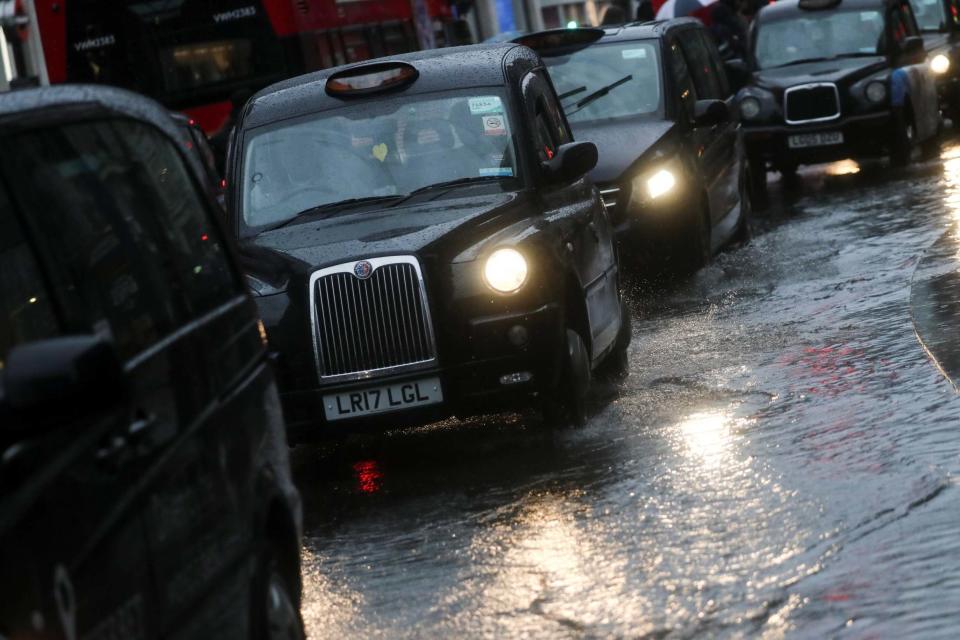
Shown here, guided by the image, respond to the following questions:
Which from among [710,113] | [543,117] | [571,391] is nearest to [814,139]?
[710,113]

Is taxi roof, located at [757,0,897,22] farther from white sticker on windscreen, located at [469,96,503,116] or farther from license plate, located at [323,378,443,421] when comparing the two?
license plate, located at [323,378,443,421]

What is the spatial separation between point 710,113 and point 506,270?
21.8 ft

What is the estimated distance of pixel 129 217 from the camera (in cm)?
463

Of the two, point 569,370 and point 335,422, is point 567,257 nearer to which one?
point 569,370

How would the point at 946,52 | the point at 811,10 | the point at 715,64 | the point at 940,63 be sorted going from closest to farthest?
the point at 715,64 → the point at 811,10 → the point at 940,63 → the point at 946,52

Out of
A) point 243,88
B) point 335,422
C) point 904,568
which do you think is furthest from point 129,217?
point 243,88

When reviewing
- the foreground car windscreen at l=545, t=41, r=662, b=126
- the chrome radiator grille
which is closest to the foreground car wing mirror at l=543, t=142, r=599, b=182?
the chrome radiator grille

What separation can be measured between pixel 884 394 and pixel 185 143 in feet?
15.6

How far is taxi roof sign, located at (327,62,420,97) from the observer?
34.1 feet

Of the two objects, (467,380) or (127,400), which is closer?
(127,400)

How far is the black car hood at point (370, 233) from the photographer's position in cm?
903

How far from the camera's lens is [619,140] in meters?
14.8

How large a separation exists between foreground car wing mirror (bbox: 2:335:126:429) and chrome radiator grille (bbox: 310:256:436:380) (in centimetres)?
553

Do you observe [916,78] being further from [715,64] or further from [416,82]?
[416,82]
